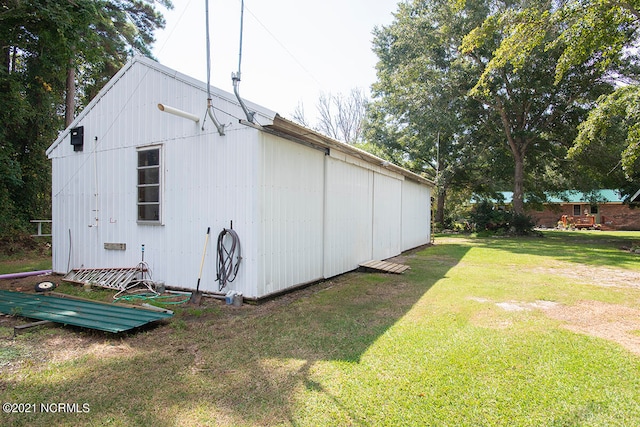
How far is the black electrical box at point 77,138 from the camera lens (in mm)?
7039

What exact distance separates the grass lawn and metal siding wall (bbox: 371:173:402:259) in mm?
Answer: 4192

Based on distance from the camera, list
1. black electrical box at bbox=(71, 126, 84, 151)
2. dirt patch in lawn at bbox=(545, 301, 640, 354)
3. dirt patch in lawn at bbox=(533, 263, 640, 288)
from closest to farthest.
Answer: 1. dirt patch in lawn at bbox=(545, 301, 640, 354)
2. dirt patch in lawn at bbox=(533, 263, 640, 288)
3. black electrical box at bbox=(71, 126, 84, 151)

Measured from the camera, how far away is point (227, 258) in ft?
16.8

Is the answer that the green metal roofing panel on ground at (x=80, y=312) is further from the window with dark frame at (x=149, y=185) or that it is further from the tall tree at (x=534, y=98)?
the tall tree at (x=534, y=98)

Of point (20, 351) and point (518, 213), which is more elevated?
point (518, 213)

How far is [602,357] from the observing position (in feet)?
10.5

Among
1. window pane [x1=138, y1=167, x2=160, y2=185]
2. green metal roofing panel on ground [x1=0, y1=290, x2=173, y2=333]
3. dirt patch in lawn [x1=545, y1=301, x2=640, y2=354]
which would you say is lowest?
dirt patch in lawn [x1=545, y1=301, x2=640, y2=354]

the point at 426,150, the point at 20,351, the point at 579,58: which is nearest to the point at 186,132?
the point at 20,351

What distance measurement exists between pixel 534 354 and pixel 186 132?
18.1 ft

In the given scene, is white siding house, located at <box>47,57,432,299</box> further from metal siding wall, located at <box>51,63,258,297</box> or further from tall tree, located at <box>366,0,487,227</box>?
tall tree, located at <box>366,0,487,227</box>

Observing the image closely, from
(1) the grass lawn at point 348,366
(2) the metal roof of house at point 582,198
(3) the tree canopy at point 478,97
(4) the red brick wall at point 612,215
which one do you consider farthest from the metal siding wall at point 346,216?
(4) the red brick wall at point 612,215

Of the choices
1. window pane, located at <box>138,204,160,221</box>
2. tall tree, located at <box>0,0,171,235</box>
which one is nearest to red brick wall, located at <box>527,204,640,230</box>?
window pane, located at <box>138,204,160,221</box>

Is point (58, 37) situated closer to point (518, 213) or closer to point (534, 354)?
point (534, 354)

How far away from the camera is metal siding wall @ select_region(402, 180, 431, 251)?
12.1 metres
